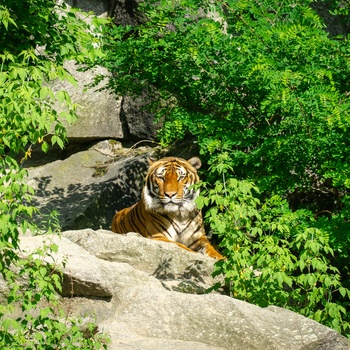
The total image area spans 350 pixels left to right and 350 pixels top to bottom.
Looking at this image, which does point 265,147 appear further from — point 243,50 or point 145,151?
point 145,151

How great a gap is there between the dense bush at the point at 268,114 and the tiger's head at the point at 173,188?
0.51 m

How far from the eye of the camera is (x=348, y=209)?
22.6 ft

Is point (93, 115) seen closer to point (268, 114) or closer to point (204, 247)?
point (204, 247)

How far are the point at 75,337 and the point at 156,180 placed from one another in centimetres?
444

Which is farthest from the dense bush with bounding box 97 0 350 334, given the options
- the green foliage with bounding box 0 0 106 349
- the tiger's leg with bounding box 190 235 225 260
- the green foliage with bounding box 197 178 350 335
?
the green foliage with bounding box 0 0 106 349

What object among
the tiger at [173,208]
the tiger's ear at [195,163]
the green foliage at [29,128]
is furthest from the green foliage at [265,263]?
the tiger's ear at [195,163]

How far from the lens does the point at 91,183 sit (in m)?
10.8

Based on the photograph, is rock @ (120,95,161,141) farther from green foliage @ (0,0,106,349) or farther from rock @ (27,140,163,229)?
green foliage @ (0,0,106,349)

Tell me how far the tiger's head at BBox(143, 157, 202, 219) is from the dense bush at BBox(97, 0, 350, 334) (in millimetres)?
508

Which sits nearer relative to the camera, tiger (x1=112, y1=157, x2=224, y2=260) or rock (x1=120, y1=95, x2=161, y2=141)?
tiger (x1=112, y1=157, x2=224, y2=260)

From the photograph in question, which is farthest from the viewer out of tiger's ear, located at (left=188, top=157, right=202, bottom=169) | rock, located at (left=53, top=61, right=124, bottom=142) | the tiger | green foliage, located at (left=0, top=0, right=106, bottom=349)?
rock, located at (left=53, top=61, right=124, bottom=142)

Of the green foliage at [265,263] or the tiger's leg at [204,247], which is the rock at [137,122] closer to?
the tiger's leg at [204,247]

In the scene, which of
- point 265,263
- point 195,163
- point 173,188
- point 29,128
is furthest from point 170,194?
point 29,128

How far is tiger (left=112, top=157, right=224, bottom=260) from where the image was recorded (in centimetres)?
874
